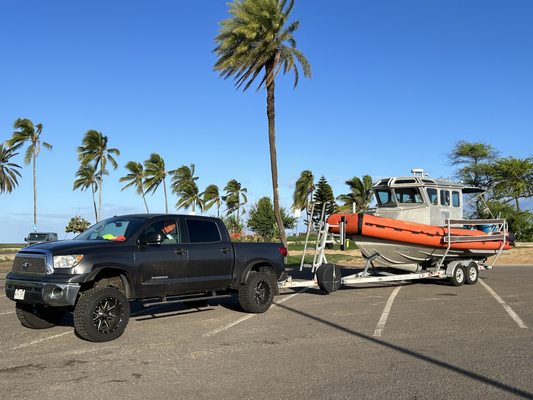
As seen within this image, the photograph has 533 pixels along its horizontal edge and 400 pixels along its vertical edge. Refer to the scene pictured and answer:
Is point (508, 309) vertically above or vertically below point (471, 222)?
below

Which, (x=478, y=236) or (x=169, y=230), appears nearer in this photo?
(x=169, y=230)

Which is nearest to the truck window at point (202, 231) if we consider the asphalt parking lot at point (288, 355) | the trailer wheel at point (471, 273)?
the asphalt parking lot at point (288, 355)

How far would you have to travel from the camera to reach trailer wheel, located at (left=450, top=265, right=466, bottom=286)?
15066 millimetres

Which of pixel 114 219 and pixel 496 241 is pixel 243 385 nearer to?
pixel 114 219

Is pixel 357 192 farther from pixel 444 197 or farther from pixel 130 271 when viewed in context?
pixel 130 271

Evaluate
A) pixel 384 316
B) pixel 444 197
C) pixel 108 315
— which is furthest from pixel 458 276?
pixel 108 315

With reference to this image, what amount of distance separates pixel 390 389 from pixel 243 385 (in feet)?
4.89

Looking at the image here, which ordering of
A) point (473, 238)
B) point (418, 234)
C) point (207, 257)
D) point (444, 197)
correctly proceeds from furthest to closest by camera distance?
point (444, 197) < point (473, 238) < point (418, 234) < point (207, 257)

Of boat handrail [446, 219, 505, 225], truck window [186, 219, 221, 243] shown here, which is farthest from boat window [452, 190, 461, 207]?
truck window [186, 219, 221, 243]

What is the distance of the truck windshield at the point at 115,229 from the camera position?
28.9ft

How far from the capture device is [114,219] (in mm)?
9484

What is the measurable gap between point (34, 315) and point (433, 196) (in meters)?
11.0

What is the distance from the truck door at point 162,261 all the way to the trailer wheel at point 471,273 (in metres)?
9.45

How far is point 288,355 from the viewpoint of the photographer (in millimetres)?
6910
